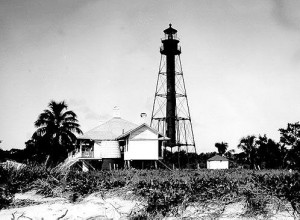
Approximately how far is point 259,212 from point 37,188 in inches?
222

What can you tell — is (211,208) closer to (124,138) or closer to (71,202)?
(71,202)

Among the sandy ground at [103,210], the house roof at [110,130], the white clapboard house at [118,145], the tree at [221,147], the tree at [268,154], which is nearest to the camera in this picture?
the sandy ground at [103,210]

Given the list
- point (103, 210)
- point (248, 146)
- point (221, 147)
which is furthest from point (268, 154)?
point (103, 210)

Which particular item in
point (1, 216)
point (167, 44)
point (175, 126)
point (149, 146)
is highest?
point (167, 44)

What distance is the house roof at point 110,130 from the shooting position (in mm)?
35188

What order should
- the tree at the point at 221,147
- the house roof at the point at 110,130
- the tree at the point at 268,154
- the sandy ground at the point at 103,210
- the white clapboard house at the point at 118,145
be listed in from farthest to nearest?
1. the tree at the point at 221,147
2. the tree at the point at 268,154
3. the house roof at the point at 110,130
4. the white clapboard house at the point at 118,145
5. the sandy ground at the point at 103,210

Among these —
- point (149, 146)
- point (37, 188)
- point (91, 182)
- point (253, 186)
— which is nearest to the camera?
point (253, 186)

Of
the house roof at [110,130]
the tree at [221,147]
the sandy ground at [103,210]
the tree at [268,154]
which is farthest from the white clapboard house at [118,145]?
the tree at [221,147]

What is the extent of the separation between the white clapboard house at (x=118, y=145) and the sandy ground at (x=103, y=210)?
24925mm

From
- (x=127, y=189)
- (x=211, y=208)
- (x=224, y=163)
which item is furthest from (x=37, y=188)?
(x=224, y=163)

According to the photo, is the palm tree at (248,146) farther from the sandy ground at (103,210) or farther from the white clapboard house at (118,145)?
the sandy ground at (103,210)

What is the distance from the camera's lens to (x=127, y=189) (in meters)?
6.97

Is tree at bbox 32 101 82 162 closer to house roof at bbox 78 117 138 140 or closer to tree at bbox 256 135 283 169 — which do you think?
house roof at bbox 78 117 138 140

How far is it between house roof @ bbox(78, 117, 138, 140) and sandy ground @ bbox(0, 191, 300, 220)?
90.7 ft
